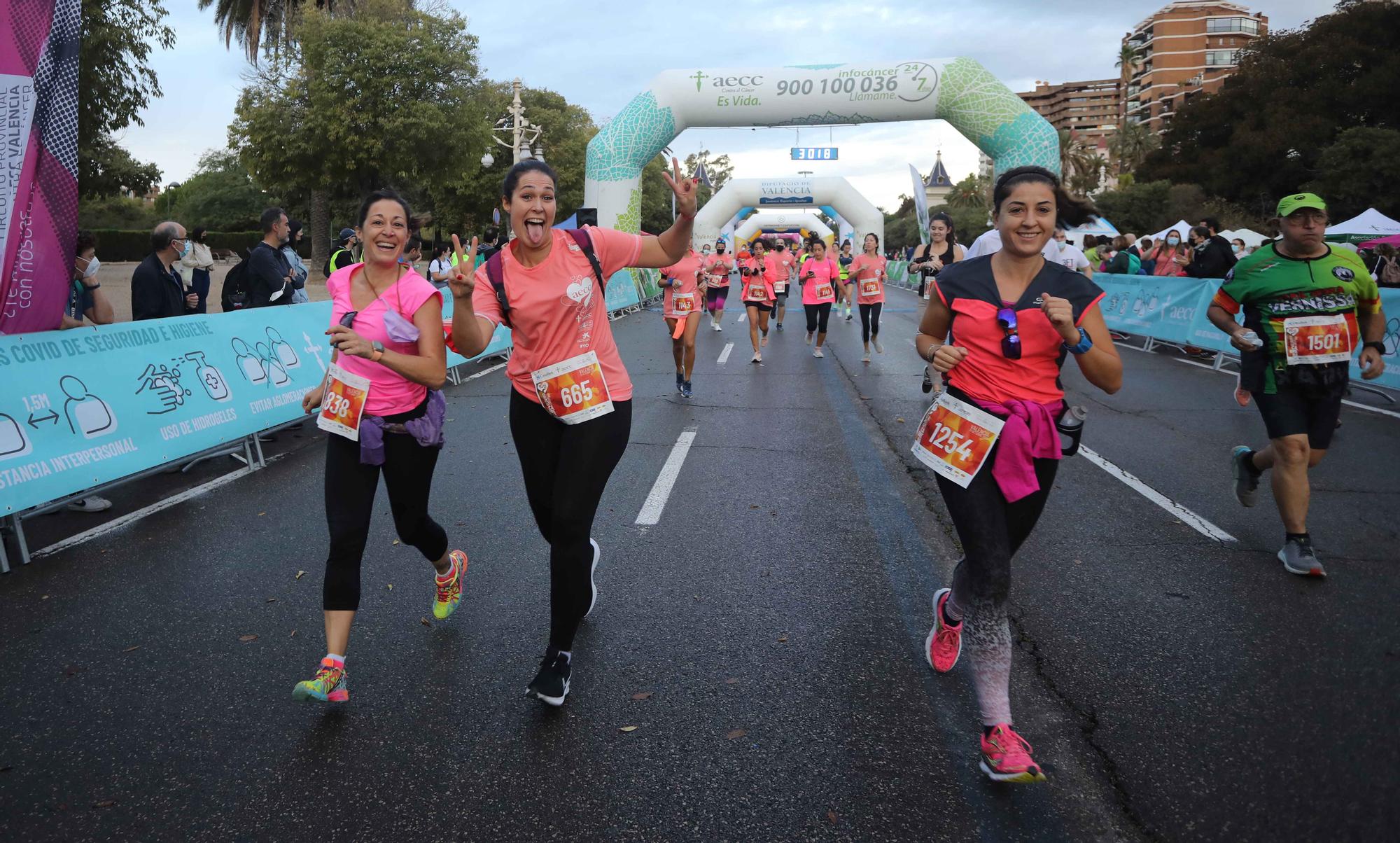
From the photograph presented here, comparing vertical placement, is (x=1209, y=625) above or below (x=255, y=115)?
below

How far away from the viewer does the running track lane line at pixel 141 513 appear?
547cm

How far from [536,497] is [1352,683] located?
3.13m

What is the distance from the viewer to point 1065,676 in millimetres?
3588

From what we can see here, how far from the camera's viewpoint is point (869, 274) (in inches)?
526

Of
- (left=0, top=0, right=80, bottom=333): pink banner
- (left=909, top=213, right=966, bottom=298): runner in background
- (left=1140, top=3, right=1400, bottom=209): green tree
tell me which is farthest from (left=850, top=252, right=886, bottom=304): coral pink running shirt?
(left=1140, top=3, right=1400, bottom=209): green tree

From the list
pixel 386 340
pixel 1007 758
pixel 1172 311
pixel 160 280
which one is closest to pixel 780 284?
pixel 1172 311

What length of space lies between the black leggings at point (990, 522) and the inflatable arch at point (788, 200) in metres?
38.3

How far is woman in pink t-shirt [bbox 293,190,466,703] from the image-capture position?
135 inches

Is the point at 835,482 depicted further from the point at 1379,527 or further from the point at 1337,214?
the point at 1337,214

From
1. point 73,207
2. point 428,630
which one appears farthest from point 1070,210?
point 73,207

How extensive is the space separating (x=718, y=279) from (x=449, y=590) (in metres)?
13.6

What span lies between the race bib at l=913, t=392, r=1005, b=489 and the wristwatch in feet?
1.03

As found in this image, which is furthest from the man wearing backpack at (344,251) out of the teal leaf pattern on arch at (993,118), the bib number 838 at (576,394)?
the teal leaf pattern on arch at (993,118)

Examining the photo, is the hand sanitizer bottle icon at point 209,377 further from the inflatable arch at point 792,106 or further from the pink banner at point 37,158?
the inflatable arch at point 792,106
